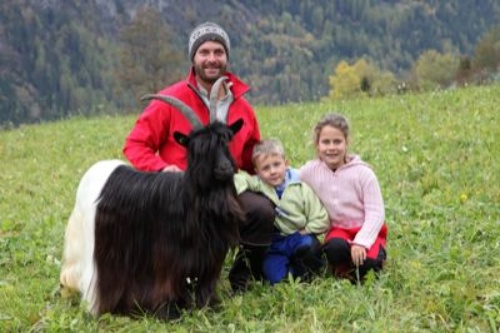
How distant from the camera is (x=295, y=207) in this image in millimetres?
5594

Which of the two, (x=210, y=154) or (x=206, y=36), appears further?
(x=206, y=36)

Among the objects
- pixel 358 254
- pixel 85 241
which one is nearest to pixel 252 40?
pixel 358 254

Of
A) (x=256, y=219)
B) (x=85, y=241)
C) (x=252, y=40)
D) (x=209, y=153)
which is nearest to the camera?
(x=209, y=153)

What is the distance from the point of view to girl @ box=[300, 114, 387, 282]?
214 inches

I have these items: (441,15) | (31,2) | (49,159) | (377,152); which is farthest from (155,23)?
(441,15)

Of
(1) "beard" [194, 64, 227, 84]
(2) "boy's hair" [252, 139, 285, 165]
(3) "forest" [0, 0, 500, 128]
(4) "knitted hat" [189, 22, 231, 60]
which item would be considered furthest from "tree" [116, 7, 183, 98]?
(3) "forest" [0, 0, 500, 128]

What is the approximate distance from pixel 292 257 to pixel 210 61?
164 cm

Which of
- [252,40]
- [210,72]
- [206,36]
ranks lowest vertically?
[210,72]

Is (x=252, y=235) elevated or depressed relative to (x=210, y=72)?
depressed

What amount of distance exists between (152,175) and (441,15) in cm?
18240

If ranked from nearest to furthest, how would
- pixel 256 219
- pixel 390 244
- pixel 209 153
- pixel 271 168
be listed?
pixel 209 153 < pixel 256 219 < pixel 271 168 < pixel 390 244

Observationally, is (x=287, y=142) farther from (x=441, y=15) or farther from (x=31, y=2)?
(x=441, y=15)

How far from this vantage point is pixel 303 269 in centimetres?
559

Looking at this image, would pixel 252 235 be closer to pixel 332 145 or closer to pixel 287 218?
pixel 287 218
